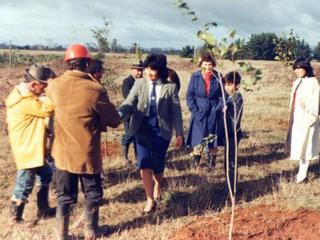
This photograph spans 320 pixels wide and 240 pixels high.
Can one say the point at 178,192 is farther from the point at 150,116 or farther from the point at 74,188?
the point at 74,188

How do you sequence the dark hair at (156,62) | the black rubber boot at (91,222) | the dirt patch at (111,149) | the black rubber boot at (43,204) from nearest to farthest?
the black rubber boot at (91,222) < the dark hair at (156,62) < the black rubber boot at (43,204) < the dirt patch at (111,149)

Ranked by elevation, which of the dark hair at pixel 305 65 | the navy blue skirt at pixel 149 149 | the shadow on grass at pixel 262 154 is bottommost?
the shadow on grass at pixel 262 154

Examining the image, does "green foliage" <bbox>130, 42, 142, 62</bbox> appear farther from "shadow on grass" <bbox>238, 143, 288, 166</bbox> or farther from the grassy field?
"shadow on grass" <bbox>238, 143, 288, 166</bbox>

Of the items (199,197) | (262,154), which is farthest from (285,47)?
(199,197)

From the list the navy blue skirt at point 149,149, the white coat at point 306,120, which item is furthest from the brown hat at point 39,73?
the white coat at point 306,120

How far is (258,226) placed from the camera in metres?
4.96

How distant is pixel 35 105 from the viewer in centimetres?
509

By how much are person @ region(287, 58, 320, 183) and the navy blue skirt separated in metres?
2.31

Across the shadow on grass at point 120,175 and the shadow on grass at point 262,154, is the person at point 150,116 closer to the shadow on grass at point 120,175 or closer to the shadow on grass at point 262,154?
the shadow on grass at point 120,175

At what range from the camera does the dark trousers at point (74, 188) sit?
186 inches

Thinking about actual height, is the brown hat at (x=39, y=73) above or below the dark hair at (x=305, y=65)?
below

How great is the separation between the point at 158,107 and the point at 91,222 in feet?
5.27

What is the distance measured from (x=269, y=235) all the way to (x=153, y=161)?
167cm

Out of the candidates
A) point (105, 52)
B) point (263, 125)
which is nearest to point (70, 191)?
point (105, 52)
